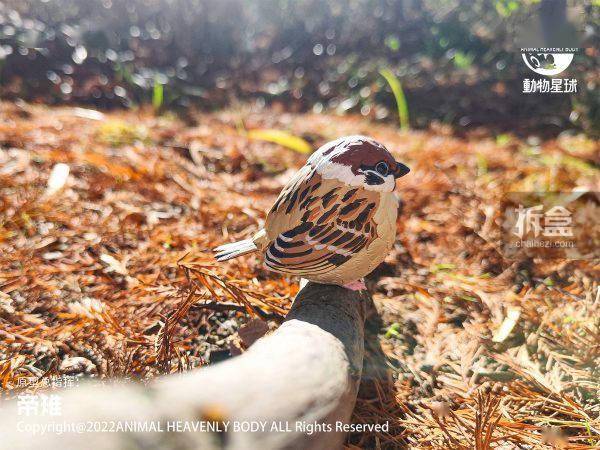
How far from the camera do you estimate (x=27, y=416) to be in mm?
966

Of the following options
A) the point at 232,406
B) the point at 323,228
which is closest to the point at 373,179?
the point at 323,228

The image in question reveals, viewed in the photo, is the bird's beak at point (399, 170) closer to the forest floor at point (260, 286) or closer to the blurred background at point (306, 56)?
the forest floor at point (260, 286)

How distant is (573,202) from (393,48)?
4.03 meters

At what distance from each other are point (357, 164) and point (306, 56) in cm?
509

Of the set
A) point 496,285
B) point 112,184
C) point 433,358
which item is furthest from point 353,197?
point 112,184

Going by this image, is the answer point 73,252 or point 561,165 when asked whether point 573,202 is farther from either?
point 73,252

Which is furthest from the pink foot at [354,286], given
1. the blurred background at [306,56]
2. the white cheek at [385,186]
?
the blurred background at [306,56]

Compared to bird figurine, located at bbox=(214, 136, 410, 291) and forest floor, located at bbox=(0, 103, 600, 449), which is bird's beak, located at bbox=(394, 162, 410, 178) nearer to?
bird figurine, located at bbox=(214, 136, 410, 291)

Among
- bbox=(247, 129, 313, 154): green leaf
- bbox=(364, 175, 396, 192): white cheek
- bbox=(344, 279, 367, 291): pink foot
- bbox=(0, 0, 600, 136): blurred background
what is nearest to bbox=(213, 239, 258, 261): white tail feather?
bbox=(344, 279, 367, 291): pink foot

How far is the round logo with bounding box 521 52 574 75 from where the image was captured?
3791 mm

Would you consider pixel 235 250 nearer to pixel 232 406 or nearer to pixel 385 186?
pixel 385 186

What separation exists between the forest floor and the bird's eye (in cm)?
66

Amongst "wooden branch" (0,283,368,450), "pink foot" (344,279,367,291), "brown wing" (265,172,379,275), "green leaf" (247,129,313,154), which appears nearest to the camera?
"wooden branch" (0,283,368,450)

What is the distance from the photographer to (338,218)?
1648mm
